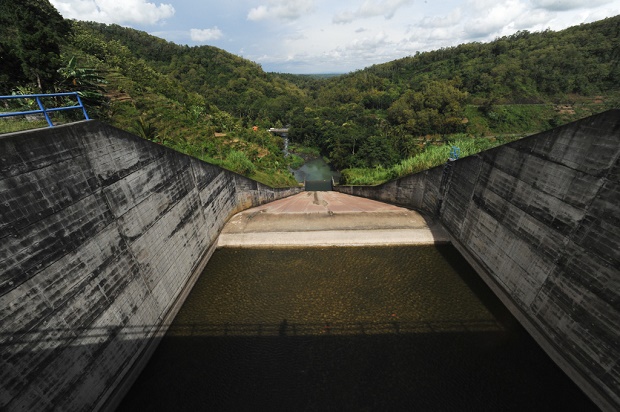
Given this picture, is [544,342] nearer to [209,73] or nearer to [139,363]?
[139,363]

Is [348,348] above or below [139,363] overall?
below

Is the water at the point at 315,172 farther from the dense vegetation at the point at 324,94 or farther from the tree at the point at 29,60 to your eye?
the tree at the point at 29,60

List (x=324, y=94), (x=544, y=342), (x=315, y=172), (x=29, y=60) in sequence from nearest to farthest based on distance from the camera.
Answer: (x=544, y=342) → (x=29, y=60) → (x=315, y=172) → (x=324, y=94)

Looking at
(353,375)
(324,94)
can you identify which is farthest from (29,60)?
(324,94)

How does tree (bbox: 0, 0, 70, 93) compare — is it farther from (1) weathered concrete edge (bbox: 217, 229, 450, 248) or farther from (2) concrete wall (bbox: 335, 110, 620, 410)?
(2) concrete wall (bbox: 335, 110, 620, 410)

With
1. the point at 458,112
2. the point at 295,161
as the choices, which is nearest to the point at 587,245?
the point at 295,161

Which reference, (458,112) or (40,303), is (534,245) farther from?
(458,112)

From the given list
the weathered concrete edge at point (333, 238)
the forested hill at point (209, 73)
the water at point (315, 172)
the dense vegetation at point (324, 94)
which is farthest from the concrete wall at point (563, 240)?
the forested hill at point (209, 73)
